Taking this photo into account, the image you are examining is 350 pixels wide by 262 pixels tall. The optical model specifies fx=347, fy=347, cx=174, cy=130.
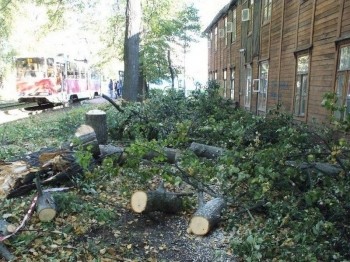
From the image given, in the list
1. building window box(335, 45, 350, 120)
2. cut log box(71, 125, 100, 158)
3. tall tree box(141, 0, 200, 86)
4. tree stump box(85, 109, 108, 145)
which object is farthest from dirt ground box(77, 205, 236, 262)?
tall tree box(141, 0, 200, 86)

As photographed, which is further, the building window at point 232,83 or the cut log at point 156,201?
the building window at point 232,83

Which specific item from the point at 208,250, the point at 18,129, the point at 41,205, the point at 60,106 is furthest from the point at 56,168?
the point at 60,106

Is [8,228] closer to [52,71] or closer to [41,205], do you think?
[41,205]

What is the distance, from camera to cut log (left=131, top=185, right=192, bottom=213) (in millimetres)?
4949

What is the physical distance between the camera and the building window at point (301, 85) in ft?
34.0

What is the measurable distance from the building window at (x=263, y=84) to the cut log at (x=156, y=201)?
1003 centimetres

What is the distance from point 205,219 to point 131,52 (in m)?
10.2

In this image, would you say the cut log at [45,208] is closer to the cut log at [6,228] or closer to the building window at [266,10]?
the cut log at [6,228]

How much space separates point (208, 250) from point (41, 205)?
2223mm

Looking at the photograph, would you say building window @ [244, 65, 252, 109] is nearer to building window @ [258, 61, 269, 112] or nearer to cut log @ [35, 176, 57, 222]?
building window @ [258, 61, 269, 112]

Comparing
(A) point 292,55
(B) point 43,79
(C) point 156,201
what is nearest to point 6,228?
(C) point 156,201

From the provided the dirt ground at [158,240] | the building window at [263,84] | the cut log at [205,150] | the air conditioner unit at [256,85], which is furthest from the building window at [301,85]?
the dirt ground at [158,240]

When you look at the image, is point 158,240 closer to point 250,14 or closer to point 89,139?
point 89,139

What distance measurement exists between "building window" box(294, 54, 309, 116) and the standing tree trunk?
6078 mm
